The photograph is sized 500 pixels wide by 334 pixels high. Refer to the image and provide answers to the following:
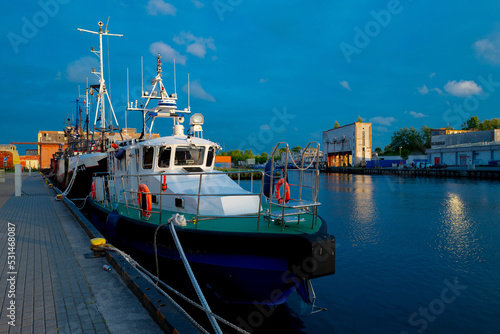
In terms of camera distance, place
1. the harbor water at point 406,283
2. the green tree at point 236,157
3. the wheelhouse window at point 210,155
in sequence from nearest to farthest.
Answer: the harbor water at point 406,283 < the wheelhouse window at point 210,155 < the green tree at point 236,157

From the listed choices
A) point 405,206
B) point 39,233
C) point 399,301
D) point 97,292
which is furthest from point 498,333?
point 405,206

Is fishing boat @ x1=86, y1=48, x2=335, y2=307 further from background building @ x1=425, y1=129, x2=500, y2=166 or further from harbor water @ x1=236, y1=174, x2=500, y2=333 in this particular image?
background building @ x1=425, y1=129, x2=500, y2=166

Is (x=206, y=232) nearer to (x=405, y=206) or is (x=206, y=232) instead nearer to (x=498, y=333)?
(x=498, y=333)

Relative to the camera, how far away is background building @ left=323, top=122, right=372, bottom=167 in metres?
83.1

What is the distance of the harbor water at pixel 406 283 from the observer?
7258 mm

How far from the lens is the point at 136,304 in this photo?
4559mm

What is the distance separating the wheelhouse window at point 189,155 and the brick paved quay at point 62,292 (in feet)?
9.95

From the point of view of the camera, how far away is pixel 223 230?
5.85 m

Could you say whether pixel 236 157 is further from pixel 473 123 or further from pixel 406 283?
pixel 406 283

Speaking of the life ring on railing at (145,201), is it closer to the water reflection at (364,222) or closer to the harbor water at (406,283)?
the harbor water at (406,283)

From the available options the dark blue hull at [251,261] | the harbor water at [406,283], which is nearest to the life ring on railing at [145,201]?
the dark blue hull at [251,261]

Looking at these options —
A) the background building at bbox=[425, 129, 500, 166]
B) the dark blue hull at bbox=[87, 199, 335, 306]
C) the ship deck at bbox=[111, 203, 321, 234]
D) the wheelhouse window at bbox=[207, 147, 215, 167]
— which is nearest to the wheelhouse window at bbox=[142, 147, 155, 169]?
the wheelhouse window at bbox=[207, 147, 215, 167]

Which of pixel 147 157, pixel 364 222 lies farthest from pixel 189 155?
pixel 364 222

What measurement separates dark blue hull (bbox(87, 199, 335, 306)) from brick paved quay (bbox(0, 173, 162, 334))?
1.35 meters
